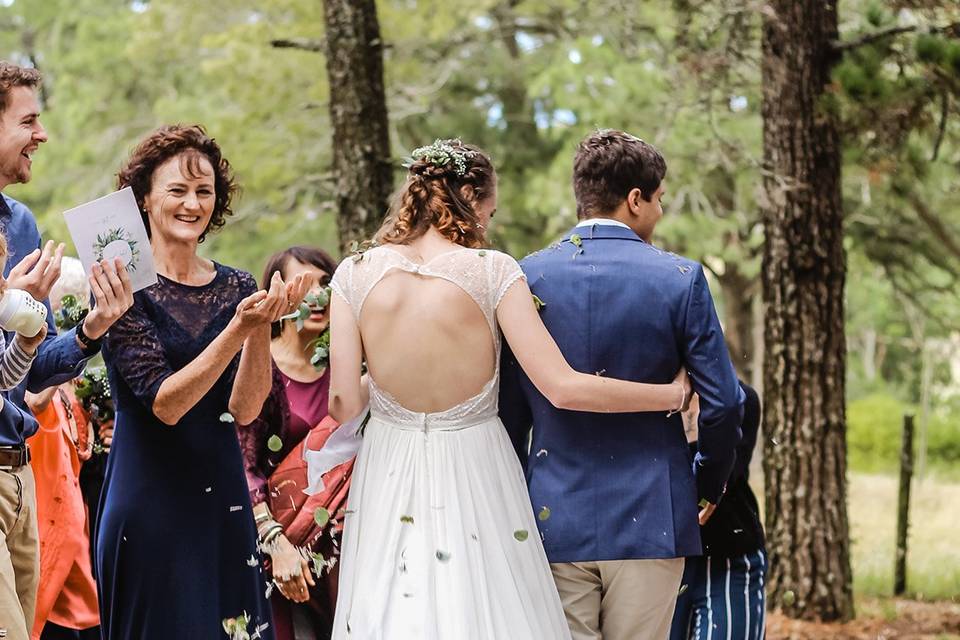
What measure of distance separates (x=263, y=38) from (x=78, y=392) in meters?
9.58

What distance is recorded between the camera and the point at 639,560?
3.68 metres

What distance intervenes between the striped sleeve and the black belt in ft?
0.67

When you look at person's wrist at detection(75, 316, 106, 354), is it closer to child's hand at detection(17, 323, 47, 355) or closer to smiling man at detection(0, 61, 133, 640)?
smiling man at detection(0, 61, 133, 640)

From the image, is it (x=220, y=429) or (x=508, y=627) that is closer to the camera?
(x=508, y=627)

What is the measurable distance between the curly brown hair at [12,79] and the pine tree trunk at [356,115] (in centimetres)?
330

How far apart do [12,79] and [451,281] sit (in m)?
1.46

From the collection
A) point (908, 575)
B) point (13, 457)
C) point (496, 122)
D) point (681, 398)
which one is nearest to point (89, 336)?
point (13, 457)

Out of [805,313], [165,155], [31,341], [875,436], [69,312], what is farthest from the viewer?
[875,436]

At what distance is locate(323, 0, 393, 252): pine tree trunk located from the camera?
7156 millimetres

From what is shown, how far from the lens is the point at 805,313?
7.51 metres

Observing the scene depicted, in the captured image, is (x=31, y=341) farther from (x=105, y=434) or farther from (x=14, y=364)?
(x=105, y=434)

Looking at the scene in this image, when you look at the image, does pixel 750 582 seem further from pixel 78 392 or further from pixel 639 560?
pixel 78 392

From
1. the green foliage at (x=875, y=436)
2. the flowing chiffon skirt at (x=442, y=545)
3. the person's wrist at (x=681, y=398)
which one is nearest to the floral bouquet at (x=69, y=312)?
the flowing chiffon skirt at (x=442, y=545)

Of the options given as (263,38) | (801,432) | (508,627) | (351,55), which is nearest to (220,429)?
(508,627)
